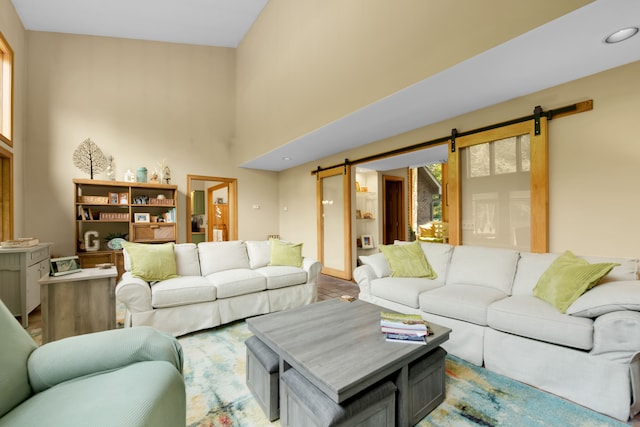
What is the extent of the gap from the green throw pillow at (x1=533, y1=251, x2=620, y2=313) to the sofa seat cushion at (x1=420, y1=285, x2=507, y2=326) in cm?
33

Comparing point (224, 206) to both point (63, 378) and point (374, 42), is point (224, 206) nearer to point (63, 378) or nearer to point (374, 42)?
point (374, 42)

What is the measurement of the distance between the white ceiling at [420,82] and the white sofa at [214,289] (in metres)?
1.97

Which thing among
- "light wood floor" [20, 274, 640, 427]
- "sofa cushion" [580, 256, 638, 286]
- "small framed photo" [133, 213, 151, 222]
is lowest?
"light wood floor" [20, 274, 640, 427]

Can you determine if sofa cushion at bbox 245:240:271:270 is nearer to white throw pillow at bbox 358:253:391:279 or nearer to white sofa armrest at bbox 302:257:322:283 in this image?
white sofa armrest at bbox 302:257:322:283

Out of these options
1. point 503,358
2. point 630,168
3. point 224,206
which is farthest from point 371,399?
point 224,206

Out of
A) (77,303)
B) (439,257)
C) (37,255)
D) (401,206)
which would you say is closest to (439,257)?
(439,257)

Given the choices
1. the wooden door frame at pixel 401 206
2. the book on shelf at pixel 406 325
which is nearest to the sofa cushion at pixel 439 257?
the book on shelf at pixel 406 325

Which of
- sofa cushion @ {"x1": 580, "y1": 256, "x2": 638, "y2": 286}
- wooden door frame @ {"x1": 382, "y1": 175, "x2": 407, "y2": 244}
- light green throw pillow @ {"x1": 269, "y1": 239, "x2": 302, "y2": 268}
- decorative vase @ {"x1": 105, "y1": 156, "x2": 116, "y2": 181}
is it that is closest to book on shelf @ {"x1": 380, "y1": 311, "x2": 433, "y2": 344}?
sofa cushion @ {"x1": 580, "y1": 256, "x2": 638, "y2": 286}

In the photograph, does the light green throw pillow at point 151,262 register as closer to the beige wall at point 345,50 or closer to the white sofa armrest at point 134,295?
the white sofa armrest at point 134,295

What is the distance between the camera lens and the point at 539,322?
1905mm

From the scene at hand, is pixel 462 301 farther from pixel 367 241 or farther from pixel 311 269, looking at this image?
pixel 367 241

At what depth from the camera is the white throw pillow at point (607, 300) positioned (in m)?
1.67

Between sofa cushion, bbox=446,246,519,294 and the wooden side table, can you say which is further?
sofa cushion, bbox=446,246,519,294

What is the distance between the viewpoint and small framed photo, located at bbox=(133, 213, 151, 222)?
525cm
